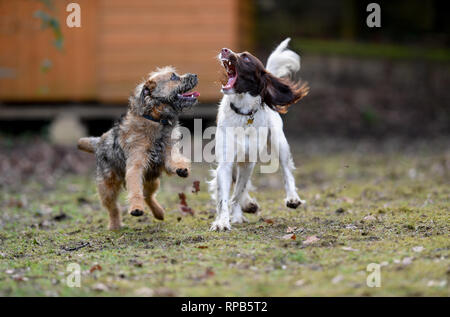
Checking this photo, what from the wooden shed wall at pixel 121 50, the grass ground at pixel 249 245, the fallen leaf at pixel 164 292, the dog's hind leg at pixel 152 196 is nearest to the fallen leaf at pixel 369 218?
the grass ground at pixel 249 245

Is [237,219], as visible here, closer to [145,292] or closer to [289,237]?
[289,237]

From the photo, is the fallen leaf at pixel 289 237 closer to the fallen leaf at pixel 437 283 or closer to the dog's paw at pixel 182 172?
the dog's paw at pixel 182 172

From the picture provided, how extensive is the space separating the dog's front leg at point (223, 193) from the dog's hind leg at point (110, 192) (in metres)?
1.22

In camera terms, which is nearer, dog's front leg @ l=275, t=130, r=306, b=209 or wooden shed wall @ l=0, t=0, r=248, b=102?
dog's front leg @ l=275, t=130, r=306, b=209

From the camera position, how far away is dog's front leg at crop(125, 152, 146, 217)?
20.0ft

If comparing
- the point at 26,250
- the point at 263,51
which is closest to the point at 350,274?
the point at 26,250

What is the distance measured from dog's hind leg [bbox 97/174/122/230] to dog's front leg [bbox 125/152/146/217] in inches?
20.2

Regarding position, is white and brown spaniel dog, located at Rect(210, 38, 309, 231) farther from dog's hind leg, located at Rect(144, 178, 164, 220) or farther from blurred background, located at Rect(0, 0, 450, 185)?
blurred background, located at Rect(0, 0, 450, 185)

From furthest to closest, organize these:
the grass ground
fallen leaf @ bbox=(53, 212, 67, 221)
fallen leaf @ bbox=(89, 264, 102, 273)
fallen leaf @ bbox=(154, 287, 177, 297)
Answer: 1. fallen leaf @ bbox=(53, 212, 67, 221)
2. fallen leaf @ bbox=(89, 264, 102, 273)
3. the grass ground
4. fallen leaf @ bbox=(154, 287, 177, 297)

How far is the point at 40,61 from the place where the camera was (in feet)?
51.1

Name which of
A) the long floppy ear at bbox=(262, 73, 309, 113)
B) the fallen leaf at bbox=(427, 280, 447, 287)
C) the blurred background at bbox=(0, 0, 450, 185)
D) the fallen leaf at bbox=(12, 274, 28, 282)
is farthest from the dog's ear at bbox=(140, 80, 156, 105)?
the blurred background at bbox=(0, 0, 450, 185)

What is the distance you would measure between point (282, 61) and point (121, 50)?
30.7 feet

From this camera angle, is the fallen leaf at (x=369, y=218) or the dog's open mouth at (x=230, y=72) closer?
the dog's open mouth at (x=230, y=72)

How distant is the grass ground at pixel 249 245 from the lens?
4.52 metres
